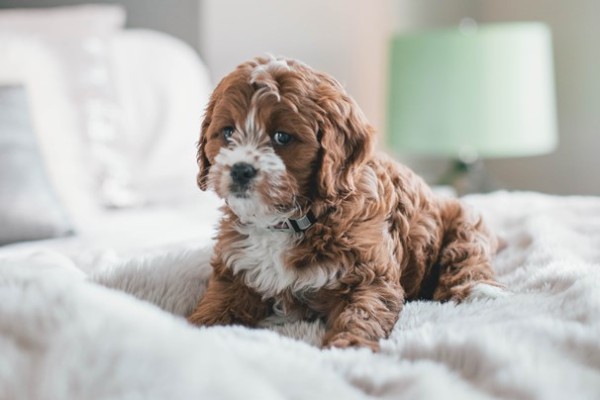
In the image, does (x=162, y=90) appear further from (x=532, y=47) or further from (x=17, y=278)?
(x=17, y=278)

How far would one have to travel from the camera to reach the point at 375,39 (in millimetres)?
3545

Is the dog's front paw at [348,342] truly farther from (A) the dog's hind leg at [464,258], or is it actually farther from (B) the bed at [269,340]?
(A) the dog's hind leg at [464,258]

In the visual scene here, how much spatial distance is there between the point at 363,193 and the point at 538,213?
828 millimetres

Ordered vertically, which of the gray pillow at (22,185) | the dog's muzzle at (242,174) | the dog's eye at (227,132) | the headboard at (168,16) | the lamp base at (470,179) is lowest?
the lamp base at (470,179)

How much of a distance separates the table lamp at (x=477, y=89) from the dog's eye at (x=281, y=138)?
1.80 metres

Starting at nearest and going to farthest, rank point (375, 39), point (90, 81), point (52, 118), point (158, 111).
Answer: point (52, 118) → point (90, 81) → point (158, 111) → point (375, 39)

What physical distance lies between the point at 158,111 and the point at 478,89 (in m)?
1.13

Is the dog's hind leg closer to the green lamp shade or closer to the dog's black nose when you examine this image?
the dog's black nose

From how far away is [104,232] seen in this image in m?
2.11

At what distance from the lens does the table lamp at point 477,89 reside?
292 centimetres

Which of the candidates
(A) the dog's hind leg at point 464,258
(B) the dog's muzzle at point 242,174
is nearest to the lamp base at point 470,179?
(A) the dog's hind leg at point 464,258

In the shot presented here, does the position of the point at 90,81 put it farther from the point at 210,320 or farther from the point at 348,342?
the point at 348,342

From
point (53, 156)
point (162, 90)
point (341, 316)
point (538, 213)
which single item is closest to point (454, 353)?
point (341, 316)

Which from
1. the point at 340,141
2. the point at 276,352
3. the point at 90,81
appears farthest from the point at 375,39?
the point at 276,352
